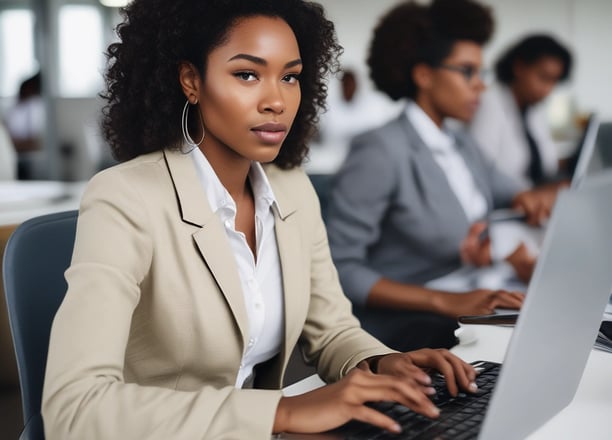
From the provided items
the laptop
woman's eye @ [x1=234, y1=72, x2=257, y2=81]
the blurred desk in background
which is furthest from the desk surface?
the laptop

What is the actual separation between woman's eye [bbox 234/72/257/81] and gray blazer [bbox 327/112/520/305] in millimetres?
859

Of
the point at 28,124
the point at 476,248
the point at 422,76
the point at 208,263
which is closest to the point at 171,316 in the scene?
the point at 208,263

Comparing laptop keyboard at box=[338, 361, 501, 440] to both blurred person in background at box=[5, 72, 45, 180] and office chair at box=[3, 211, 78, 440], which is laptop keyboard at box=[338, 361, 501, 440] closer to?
office chair at box=[3, 211, 78, 440]

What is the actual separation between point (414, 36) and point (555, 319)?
1.79m

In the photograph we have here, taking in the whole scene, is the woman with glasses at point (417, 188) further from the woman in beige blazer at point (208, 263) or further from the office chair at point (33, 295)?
the office chair at point (33, 295)

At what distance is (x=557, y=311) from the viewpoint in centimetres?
76

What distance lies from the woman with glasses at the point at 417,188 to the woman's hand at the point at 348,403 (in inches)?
27.1

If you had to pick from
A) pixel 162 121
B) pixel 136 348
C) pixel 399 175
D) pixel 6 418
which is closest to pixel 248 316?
pixel 136 348

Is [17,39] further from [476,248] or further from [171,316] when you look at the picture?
[171,316]

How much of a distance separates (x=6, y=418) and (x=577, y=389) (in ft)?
7.13

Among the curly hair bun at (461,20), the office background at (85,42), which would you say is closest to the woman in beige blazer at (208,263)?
the curly hair bun at (461,20)

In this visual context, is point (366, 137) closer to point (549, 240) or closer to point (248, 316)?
point (248, 316)

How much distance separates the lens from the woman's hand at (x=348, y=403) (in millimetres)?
862

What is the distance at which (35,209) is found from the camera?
287cm
